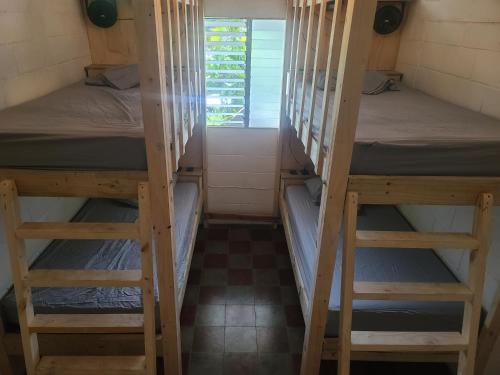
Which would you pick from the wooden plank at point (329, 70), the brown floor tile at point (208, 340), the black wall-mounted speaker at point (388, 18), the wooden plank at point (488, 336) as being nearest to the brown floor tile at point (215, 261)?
the brown floor tile at point (208, 340)

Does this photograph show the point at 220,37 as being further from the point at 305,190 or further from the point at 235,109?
the point at 305,190

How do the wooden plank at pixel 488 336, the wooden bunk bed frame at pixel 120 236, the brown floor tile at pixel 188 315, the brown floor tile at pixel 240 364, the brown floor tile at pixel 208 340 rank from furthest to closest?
the brown floor tile at pixel 188 315
the brown floor tile at pixel 208 340
the brown floor tile at pixel 240 364
the wooden plank at pixel 488 336
the wooden bunk bed frame at pixel 120 236

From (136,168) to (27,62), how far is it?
4.03ft

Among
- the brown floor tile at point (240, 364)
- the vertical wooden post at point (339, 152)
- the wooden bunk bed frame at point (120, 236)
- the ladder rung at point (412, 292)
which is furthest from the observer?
the brown floor tile at point (240, 364)

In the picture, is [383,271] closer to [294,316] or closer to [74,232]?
[294,316]

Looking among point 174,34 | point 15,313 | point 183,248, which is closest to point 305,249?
point 183,248

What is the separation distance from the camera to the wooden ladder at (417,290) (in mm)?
1375

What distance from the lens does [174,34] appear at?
1744 mm

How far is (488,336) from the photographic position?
166 cm

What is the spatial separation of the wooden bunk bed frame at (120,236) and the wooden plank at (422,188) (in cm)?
76

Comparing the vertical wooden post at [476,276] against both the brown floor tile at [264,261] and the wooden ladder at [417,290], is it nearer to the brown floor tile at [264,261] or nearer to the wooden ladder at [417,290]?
the wooden ladder at [417,290]

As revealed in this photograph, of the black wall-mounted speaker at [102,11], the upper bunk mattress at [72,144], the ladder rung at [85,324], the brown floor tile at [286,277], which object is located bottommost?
the brown floor tile at [286,277]

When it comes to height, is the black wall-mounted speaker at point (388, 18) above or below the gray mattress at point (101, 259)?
above

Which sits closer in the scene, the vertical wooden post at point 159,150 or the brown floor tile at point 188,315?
the vertical wooden post at point 159,150
